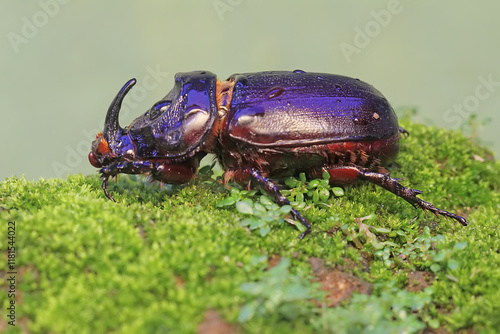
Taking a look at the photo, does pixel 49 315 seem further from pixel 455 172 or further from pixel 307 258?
pixel 455 172

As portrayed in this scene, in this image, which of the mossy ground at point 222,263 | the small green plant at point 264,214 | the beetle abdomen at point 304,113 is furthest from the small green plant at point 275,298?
the beetle abdomen at point 304,113

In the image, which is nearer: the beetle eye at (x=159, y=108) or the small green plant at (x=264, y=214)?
the small green plant at (x=264, y=214)

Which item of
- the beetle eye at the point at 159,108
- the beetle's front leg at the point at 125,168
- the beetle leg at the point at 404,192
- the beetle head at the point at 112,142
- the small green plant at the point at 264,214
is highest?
the beetle eye at the point at 159,108

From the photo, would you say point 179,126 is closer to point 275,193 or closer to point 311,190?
point 275,193

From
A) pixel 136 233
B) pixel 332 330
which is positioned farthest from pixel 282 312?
pixel 136 233

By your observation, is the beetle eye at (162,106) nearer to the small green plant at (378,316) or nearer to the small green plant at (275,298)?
the small green plant at (275,298)

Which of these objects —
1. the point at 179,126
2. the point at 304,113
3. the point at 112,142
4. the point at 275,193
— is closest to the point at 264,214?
the point at 275,193

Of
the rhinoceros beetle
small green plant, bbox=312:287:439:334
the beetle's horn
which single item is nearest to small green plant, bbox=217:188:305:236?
the rhinoceros beetle

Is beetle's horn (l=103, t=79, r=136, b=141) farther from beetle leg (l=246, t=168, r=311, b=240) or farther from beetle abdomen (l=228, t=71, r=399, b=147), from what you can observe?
beetle leg (l=246, t=168, r=311, b=240)
